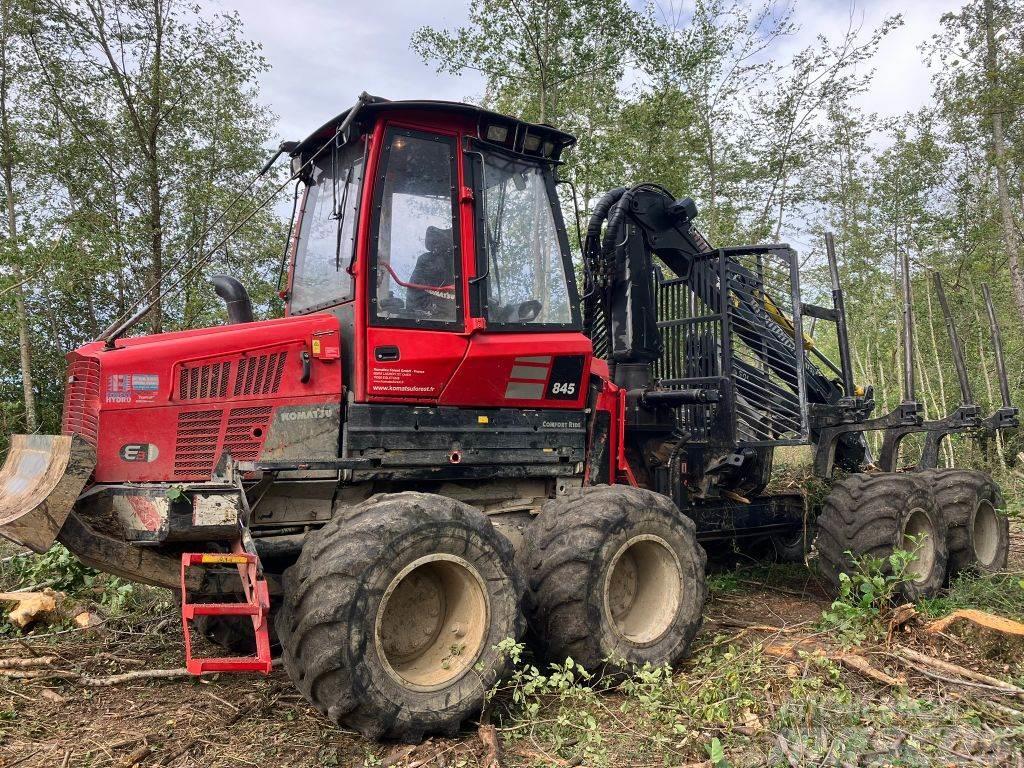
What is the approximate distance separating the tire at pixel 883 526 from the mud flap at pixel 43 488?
217 inches

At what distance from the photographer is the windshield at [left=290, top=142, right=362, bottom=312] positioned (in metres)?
4.75

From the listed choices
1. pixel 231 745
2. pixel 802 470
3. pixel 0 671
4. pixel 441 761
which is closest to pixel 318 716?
pixel 231 745

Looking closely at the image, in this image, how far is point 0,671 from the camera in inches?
186

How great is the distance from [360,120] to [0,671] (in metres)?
4.03

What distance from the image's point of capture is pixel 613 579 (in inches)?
196

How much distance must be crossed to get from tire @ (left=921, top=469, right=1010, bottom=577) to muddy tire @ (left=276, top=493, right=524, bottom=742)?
5.03 meters

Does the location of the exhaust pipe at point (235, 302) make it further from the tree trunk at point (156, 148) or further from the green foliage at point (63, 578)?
the tree trunk at point (156, 148)

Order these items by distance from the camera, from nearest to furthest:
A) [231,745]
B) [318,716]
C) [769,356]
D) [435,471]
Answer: [231,745], [318,716], [435,471], [769,356]

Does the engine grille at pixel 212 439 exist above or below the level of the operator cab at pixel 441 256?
below

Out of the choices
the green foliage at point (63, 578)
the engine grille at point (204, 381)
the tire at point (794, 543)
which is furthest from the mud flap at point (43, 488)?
the tire at point (794, 543)

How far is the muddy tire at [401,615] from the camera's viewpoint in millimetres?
3607

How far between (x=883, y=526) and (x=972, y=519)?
164cm

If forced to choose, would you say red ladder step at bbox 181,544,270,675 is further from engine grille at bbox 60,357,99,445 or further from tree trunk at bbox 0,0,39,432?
tree trunk at bbox 0,0,39,432

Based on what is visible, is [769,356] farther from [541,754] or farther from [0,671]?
[0,671]
